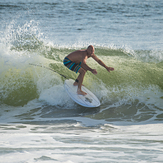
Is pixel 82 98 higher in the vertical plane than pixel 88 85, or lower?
lower

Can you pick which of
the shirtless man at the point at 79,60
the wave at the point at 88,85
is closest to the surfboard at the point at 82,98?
the shirtless man at the point at 79,60

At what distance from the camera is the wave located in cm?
637

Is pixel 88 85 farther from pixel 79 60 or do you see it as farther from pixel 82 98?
pixel 79 60

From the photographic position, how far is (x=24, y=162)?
8.77 feet

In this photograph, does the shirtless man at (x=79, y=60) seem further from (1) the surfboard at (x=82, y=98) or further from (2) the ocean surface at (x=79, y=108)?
(2) the ocean surface at (x=79, y=108)

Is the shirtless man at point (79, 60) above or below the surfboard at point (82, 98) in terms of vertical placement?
above

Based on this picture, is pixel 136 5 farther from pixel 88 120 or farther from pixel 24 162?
pixel 24 162

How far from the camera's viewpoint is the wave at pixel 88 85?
637 centimetres

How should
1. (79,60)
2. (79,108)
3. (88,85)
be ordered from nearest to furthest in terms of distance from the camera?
(79,60) < (79,108) < (88,85)

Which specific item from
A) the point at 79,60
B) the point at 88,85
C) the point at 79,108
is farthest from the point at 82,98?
the point at 88,85

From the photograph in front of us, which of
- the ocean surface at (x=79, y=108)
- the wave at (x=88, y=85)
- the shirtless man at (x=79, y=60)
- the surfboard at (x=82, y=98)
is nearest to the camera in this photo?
the ocean surface at (x=79, y=108)

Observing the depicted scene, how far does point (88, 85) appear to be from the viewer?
7.40 metres

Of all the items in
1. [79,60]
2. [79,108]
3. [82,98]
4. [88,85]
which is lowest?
[79,108]

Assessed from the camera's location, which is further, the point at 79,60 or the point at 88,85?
the point at 88,85
